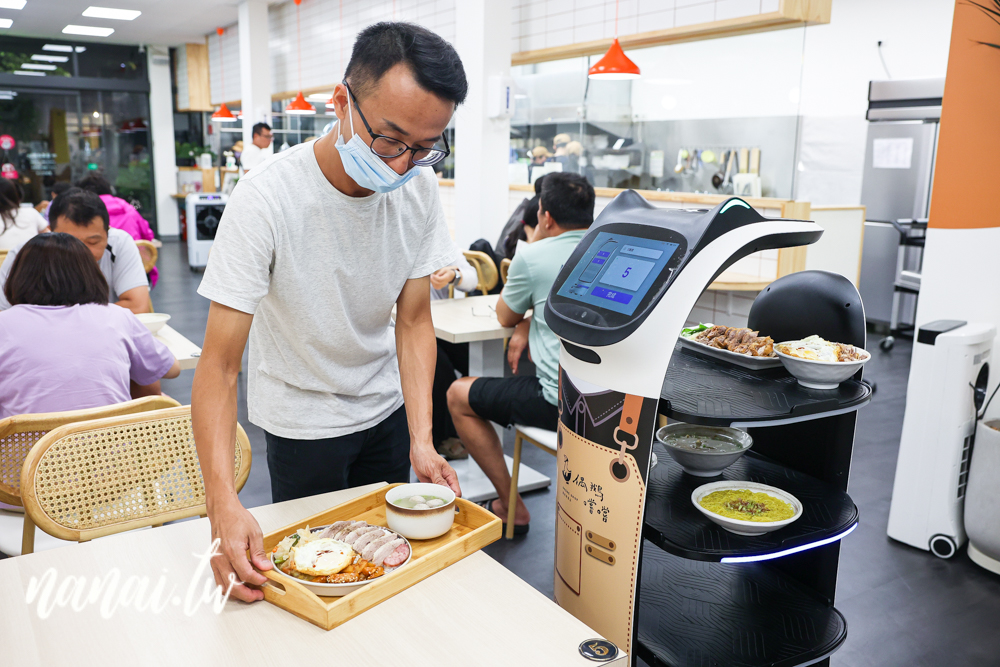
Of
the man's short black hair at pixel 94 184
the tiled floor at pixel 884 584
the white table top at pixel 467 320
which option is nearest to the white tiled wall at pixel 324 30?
the man's short black hair at pixel 94 184

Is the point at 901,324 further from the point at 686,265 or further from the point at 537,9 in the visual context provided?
the point at 686,265

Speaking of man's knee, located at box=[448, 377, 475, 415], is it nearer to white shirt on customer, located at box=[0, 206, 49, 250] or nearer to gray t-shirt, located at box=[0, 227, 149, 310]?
gray t-shirt, located at box=[0, 227, 149, 310]

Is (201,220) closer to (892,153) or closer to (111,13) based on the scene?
(111,13)

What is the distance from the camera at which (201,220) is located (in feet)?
29.5

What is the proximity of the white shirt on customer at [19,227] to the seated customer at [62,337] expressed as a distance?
2.74 meters

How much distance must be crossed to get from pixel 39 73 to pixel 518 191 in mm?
9642

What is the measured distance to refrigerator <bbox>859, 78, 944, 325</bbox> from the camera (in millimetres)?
6172

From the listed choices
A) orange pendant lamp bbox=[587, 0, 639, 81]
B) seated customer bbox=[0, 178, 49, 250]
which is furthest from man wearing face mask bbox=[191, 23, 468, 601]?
seated customer bbox=[0, 178, 49, 250]

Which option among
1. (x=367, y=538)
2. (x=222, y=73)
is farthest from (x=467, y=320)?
(x=222, y=73)

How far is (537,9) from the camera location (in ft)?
18.3

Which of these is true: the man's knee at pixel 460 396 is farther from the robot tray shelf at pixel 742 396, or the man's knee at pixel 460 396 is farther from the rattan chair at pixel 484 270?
the robot tray shelf at pixel 742 396

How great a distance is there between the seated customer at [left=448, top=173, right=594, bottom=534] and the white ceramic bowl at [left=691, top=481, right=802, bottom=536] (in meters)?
1.02

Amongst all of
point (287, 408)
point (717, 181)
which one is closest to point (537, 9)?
point (717, 181)

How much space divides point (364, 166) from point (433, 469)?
56 cm
